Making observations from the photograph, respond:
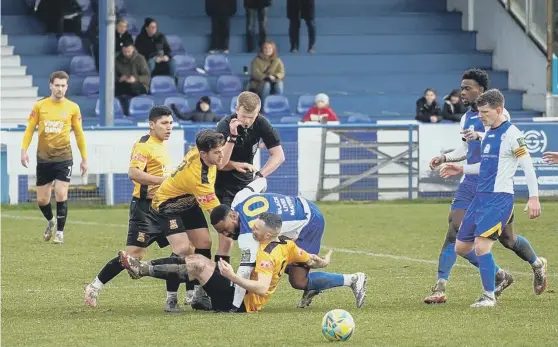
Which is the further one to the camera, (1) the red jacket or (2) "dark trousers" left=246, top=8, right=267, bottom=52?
(2) "dark trousers" left=246, top=8, right=267, bottom=52

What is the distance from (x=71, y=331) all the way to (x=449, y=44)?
21416 mm

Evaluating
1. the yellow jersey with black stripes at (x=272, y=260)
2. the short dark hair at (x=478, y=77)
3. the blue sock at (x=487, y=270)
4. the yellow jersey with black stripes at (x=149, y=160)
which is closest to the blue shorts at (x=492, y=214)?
the blue sock at (x=487, y=270)

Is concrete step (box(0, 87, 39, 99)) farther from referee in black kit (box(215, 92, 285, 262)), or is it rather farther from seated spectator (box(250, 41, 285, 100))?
referee in black kit (box(215, 92, 285, 262))

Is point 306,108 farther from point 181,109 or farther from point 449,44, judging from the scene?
point 449,44

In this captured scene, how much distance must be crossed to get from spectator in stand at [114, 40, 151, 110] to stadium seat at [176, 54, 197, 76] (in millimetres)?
1727

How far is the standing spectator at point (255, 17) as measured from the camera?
28469 millimetres

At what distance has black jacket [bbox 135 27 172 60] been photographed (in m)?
26.9

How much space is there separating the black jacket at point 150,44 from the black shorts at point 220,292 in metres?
16.5

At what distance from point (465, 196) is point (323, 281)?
164cm

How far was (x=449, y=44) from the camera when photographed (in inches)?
1186

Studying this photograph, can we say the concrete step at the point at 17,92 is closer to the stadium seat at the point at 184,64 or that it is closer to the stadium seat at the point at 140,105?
the stadium seat at the point at 140,105

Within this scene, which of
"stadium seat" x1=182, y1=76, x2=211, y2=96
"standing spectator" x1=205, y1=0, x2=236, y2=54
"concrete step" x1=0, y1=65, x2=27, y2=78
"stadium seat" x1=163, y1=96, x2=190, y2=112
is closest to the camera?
"stadium seat" x1=163, y1=96, x2=190, y2=112

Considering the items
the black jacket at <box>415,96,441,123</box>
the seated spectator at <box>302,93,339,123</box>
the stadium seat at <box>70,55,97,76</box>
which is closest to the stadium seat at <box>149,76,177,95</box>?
the stadium seat at <box>70,55,97,76</box>

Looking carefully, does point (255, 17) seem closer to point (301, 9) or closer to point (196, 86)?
point (301, 9)
